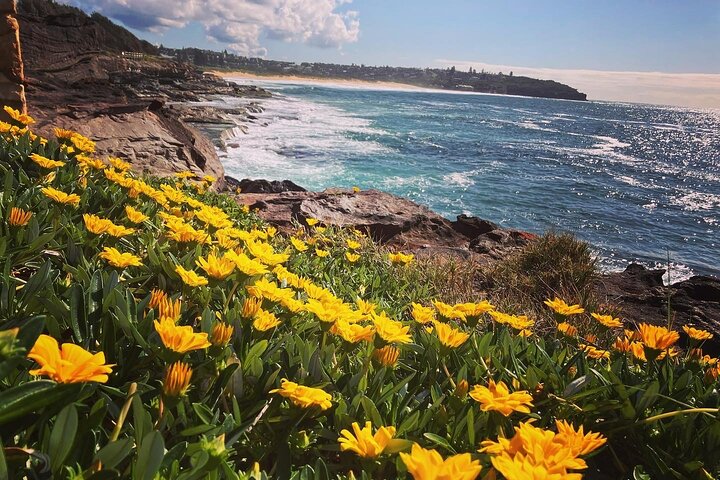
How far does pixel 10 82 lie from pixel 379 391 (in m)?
4.96

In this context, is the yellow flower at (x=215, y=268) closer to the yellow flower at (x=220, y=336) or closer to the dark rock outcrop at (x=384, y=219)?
the yellow flower at (x=220, y=336)

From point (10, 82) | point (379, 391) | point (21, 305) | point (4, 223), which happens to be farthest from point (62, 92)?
point (379, 391)

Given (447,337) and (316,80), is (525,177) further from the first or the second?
(316,80)

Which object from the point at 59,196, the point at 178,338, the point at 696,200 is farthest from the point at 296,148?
the point at 178,338

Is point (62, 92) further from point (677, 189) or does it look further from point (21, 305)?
point (677, 189)

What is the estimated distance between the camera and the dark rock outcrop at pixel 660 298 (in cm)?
455

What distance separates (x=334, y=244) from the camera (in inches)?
172

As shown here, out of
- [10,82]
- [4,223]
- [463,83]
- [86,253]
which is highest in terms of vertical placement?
[463,83]

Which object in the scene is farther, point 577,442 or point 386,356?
point 386,356

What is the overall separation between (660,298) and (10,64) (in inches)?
269

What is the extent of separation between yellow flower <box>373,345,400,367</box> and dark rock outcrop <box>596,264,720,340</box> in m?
3.88

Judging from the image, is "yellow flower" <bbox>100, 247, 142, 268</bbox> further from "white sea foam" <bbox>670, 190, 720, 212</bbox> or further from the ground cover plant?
"white sea foam" <bbox>670, 190, 720, 212</bbox>

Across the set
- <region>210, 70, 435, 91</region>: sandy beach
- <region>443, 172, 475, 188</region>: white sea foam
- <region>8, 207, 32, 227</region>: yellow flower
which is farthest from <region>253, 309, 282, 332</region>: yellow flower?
<region>210, 70, 435, 91</region>: sandy beach

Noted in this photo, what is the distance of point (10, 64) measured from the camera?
4348 mm
